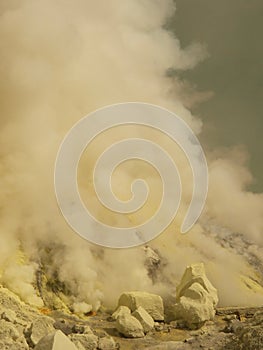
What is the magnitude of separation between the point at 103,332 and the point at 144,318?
61.9 inches

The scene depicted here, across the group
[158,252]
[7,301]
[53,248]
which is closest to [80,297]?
[53,248]

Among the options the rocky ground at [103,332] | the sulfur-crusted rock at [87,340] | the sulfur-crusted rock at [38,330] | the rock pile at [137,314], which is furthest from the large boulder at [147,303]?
the sulfur-crusted rock at [38,330]

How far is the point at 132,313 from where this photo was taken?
1476 cm

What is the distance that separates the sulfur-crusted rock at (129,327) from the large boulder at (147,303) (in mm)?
1603

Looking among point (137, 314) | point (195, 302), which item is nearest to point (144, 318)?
point (137, 314)

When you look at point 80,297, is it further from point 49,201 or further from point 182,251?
point 182,251

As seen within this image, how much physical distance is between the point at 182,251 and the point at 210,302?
1041 cm

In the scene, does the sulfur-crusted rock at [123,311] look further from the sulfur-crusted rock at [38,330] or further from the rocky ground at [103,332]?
the sulfur-crusted rock at [38,330]

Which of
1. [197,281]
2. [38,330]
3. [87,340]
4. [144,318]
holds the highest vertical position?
[197,281]

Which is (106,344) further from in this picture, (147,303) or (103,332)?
(147,303)

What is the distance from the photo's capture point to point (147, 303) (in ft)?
51.7

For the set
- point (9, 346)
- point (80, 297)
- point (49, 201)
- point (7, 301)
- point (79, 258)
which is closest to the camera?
point (9, 346)

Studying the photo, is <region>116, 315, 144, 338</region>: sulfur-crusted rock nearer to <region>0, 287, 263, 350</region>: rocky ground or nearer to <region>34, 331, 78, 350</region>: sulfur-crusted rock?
<region>0, 287, 263, 350</region>: rocky ground

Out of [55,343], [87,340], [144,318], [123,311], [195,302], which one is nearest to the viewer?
[55,343]
